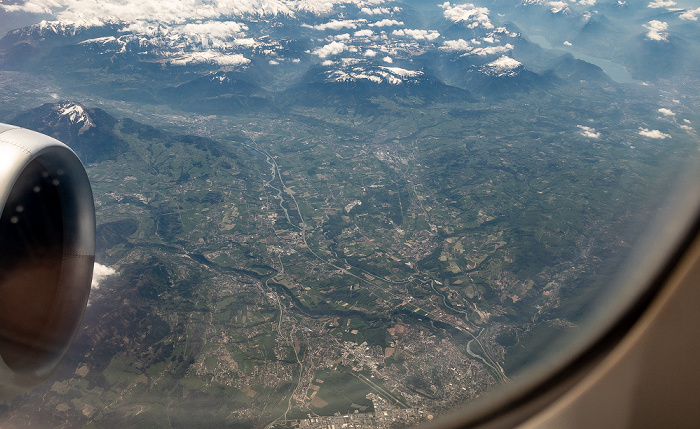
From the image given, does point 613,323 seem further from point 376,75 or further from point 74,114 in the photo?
point 376,75

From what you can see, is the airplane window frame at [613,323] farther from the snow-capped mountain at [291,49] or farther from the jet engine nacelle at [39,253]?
the snow-capped mountain at [291,49]

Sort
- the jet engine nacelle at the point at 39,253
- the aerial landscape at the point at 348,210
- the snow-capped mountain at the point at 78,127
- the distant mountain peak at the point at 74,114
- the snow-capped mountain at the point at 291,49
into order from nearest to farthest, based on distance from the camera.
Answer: the jet engine nacelle at the point at 39,253 < the aerial landscape at the point at 348,210 < the snow-capped mountain at the point at 78,127 < the distant mountain peak at the point at 74,114 < the snow-capped mountain at the point at 291,49

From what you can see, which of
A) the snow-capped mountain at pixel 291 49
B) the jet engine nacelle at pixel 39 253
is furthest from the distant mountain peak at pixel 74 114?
the jet engine nacelle at pixel 39 253

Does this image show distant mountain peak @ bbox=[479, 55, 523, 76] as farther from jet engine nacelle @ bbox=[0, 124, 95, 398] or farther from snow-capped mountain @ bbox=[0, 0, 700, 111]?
jet engine nacelle @ bbox=[0, 124, 95, 398]

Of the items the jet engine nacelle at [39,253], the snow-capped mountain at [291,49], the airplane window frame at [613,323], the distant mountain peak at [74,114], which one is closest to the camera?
the airplane window frame at [613,323]

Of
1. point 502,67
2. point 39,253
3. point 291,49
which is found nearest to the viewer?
point 39,253

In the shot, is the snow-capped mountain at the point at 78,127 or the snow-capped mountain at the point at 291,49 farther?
the snow-capped mountain at the point at 291,49

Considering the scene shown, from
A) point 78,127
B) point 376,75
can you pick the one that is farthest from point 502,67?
point 78,127

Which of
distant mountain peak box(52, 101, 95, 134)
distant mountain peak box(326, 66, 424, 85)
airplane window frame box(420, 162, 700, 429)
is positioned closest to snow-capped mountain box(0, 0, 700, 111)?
distant mountain peak box(326, 66, 424, 85)
